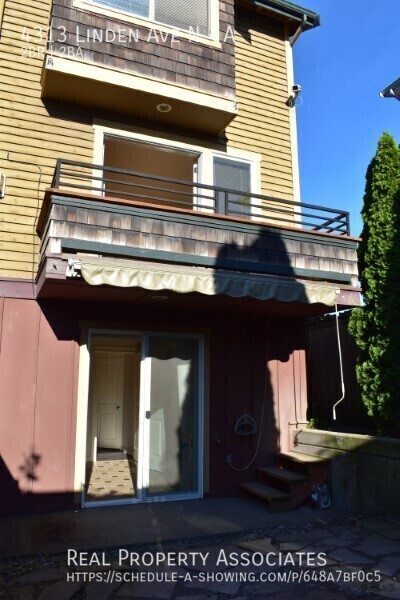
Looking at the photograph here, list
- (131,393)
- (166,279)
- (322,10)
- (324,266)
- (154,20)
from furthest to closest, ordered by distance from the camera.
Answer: (131,393) < (322,10) < (154,20) < (324,266) < (166,279)

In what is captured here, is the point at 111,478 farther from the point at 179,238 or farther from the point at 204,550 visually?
the point at 179,238

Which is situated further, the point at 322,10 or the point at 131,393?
the point at 131,393

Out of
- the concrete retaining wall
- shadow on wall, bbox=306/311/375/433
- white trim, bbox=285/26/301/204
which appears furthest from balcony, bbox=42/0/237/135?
the concrete retaining wall

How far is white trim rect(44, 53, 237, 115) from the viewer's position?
6.41 meters

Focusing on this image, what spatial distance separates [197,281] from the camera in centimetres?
546

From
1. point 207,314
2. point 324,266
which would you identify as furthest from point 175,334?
point 324,266

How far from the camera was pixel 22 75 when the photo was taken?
6.85 meters

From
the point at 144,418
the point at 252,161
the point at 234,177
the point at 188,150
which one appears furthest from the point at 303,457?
the point at 188,150

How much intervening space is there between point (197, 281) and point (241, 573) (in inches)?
119

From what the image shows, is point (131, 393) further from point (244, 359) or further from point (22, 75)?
point (22, 75)

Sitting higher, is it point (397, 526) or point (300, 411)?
point (300, 411)

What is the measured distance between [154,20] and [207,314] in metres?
4.65

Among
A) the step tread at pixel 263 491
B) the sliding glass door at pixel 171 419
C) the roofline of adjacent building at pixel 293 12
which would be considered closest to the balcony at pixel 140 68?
the roofline of adjacent building at pixel 293 12

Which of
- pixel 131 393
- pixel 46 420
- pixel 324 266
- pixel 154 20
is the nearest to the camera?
pixel 46 420
